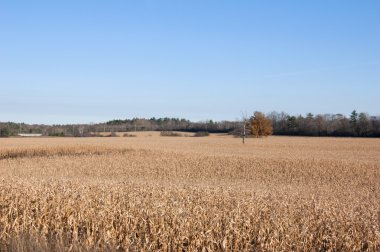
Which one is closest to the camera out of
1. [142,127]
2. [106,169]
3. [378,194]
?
[378,194]

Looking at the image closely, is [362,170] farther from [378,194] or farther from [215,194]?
[215,194]

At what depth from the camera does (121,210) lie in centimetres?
880

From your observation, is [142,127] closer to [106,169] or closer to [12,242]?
[106,169]

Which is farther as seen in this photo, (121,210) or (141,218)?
(121,210)

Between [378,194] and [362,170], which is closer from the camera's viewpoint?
[378,194]

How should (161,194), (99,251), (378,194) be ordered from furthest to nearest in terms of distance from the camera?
(378,194), (161,194), (99,251)

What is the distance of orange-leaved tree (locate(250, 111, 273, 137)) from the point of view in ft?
290

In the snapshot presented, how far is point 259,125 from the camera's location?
8906 centimetres

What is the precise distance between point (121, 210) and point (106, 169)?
765 inches

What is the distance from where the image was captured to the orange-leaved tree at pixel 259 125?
88500mm

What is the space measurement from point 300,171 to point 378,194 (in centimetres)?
847

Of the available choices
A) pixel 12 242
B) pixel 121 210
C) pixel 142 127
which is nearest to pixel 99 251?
pixel 12 242

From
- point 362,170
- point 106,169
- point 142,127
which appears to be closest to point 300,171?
point 362,170

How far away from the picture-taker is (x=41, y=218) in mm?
8461
